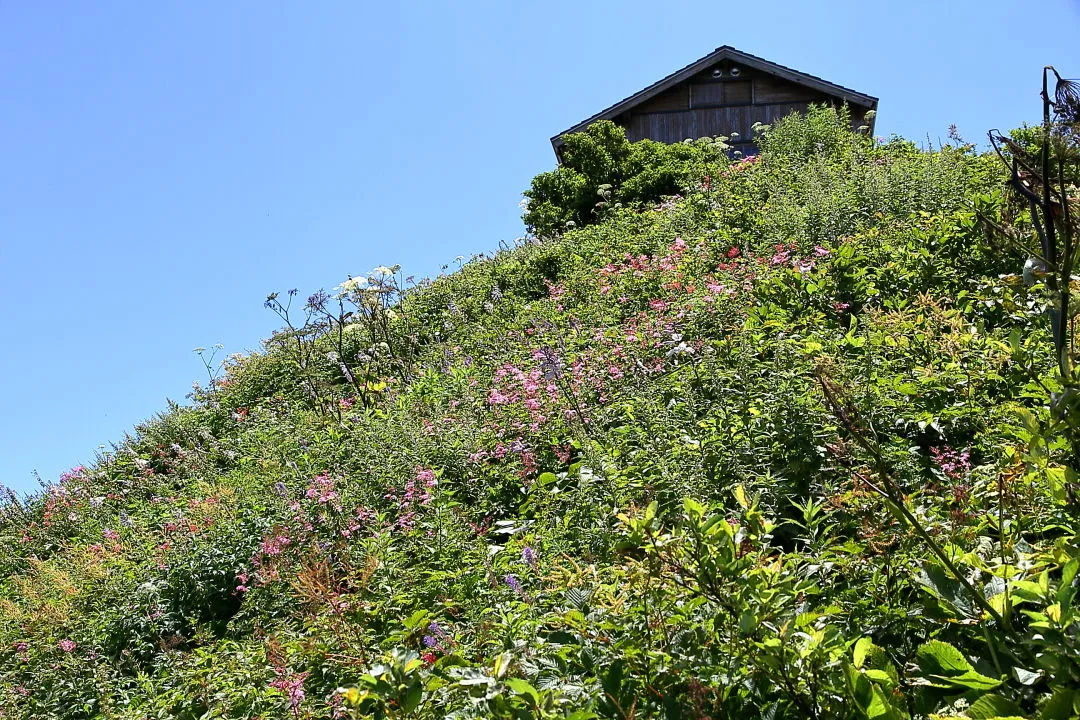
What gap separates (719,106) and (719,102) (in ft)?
0.38

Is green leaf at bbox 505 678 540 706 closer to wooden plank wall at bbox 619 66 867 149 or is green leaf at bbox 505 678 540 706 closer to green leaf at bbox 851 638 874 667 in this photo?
green leaf at bbox 851 638 874 667

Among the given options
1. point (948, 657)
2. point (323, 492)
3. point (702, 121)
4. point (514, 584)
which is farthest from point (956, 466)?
point (702, 121)

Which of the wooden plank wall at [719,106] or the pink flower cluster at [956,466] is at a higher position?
the wooden plank wall at [719,106]

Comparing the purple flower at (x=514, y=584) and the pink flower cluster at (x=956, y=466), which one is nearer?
the purple flower at (x=514, y=584)

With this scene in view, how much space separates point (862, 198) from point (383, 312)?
18.3 feet

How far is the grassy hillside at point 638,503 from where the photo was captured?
2.15 meters

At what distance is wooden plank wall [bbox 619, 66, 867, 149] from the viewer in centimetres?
2214

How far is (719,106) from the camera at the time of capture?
22.5 metres

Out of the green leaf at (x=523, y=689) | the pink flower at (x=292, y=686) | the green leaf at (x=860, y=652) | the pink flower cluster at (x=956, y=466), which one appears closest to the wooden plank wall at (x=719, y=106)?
the pink flower cluster at (x=956, y=466)

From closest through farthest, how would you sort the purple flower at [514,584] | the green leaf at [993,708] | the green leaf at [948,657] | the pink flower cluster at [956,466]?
the green leaf at [993,708] < the green leaf at [948,657] < the purple flower at [514,584] < the pink flower cluster at [956,466]

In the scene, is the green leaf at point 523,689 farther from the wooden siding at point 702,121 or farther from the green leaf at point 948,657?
the wooden siding at point 702,121

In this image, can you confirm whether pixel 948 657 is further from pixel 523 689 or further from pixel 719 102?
pixel 719 102

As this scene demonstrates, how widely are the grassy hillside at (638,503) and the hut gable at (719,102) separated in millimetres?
10788

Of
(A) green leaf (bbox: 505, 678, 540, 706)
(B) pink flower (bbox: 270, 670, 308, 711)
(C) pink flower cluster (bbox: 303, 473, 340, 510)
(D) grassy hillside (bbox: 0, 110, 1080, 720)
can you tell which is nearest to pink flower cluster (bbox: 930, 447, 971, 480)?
(D) grassy hillside (bbox: 0, 110, 1080, 720)
